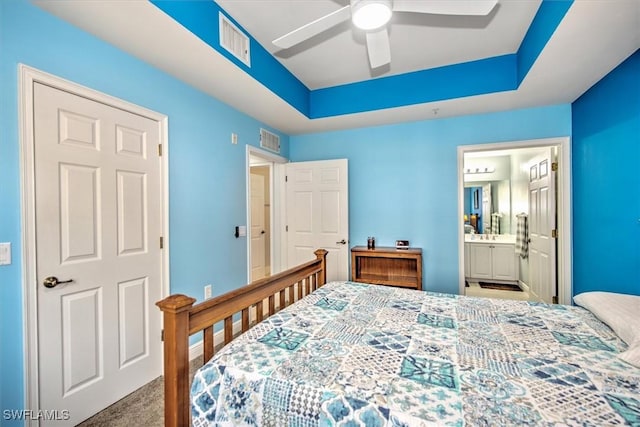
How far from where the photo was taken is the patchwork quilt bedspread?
83cm

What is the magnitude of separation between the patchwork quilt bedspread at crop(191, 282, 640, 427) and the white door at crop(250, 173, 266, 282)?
3.28 m

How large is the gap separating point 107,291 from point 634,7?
3.44 meters

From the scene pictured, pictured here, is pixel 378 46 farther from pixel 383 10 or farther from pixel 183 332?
Result: pixel 183 332

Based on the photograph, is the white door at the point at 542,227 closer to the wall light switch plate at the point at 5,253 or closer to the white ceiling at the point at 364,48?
the white ceiling at the point at 364,48

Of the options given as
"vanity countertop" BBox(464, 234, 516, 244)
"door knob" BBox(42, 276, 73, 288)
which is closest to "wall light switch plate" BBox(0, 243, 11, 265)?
"door knob" BBox(42, 276, 73, 288)

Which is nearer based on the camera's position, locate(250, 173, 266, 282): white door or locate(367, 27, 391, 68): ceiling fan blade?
locate(367, 27, 391, 68): ceiling fan blade

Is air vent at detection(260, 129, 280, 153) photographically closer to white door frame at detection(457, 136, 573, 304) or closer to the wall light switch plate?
the wall light switch plate

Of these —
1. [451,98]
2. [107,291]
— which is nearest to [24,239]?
[107,291]

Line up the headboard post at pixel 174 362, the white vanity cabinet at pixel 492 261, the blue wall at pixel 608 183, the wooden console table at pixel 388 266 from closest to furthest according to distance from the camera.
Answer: the headboard post at pixel 174 362, the blue wall at pixel 608 183, the wooden console table at pixel 388 266, the white vanity cabinet at pixel 492 261

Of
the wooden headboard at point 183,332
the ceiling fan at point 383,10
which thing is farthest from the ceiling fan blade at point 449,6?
the wooden headboard at point 183,332

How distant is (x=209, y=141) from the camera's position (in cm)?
258

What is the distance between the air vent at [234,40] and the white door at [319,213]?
5.57 feet

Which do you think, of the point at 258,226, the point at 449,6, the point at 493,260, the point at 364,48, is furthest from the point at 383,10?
the point at 493,260

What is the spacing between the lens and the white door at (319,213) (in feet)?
11.7
